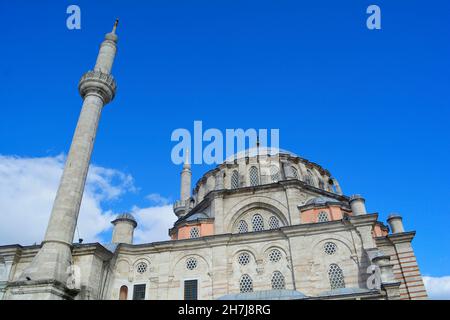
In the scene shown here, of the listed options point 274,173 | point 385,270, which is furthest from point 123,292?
point 385,270

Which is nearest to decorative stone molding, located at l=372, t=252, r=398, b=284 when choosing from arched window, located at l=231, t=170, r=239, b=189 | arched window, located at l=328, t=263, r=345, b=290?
arched window, located at l=328, t=263, r=345, b=290

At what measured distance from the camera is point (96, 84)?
19.0 m

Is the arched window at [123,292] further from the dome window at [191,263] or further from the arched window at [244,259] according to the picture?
the arched window at [244,259]

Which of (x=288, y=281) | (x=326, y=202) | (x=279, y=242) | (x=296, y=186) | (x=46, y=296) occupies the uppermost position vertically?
(x=296, y=186)

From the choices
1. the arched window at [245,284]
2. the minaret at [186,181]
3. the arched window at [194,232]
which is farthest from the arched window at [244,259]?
the minaret at [186,181]

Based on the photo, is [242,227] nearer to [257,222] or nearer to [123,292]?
[257,222]

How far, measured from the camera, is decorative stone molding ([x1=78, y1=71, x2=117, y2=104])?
62.5 feet

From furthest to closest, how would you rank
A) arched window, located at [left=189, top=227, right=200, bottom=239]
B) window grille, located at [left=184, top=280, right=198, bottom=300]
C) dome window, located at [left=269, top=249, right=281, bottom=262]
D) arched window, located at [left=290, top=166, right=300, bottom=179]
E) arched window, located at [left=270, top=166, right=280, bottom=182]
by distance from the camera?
1. arched window, located at [left=290, top=166, right=300, bottom=179]
2. arched window, located at [left=270, top=166, right=280, bottom=182]
3. arched window, located at [left=189, top=227, right=200, bottom=239]
4. dome window, located at [left=269, top=249, right=281, bottom=262]
5. window grille, located at [left=184, top=280, right=198, bottom=300]

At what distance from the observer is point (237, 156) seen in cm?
2648

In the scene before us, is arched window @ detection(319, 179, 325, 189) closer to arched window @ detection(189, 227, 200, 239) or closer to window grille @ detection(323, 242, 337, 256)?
window grille @ detection(323, 242, 337, 256)

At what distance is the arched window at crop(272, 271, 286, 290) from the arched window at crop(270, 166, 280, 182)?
7349 mm
